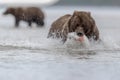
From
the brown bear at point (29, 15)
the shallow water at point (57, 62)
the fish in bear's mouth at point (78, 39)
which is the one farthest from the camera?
the brown bear at point (29, 15)

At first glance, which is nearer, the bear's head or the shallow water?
the shallow water

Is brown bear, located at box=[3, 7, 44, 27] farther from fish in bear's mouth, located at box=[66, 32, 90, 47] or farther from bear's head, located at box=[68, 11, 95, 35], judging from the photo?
bear's head, located at box=[68, 11, 95, 35]

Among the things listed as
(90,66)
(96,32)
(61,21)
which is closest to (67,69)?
(90,66)

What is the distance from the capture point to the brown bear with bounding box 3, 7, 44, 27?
22812mm

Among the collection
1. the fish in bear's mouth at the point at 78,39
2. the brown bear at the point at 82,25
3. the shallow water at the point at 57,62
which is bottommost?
the shallow water at the point at 57,62

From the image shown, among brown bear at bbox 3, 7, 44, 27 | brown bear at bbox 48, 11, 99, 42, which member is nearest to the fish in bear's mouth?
brown bear at bbox 48, 11, 99, 42

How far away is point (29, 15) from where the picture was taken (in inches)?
916

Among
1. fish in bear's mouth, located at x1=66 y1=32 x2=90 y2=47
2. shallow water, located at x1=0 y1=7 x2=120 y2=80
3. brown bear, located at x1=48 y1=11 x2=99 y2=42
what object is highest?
brown bear, located at x1=48 y1=11 x2=99 y2=42

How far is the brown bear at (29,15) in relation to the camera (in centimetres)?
2281

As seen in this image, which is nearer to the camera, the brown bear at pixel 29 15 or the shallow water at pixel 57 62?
the shallow water at pixel 57 62

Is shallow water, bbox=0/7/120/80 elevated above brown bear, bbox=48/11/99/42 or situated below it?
below

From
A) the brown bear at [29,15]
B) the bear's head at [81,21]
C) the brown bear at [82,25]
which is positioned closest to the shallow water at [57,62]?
the brown bear at [82,25]

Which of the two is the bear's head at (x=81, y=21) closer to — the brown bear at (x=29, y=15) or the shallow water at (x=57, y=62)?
the shallow water at (x=57, y=62)

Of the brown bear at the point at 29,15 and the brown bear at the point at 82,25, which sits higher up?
the brown bear at the point at 82,25
